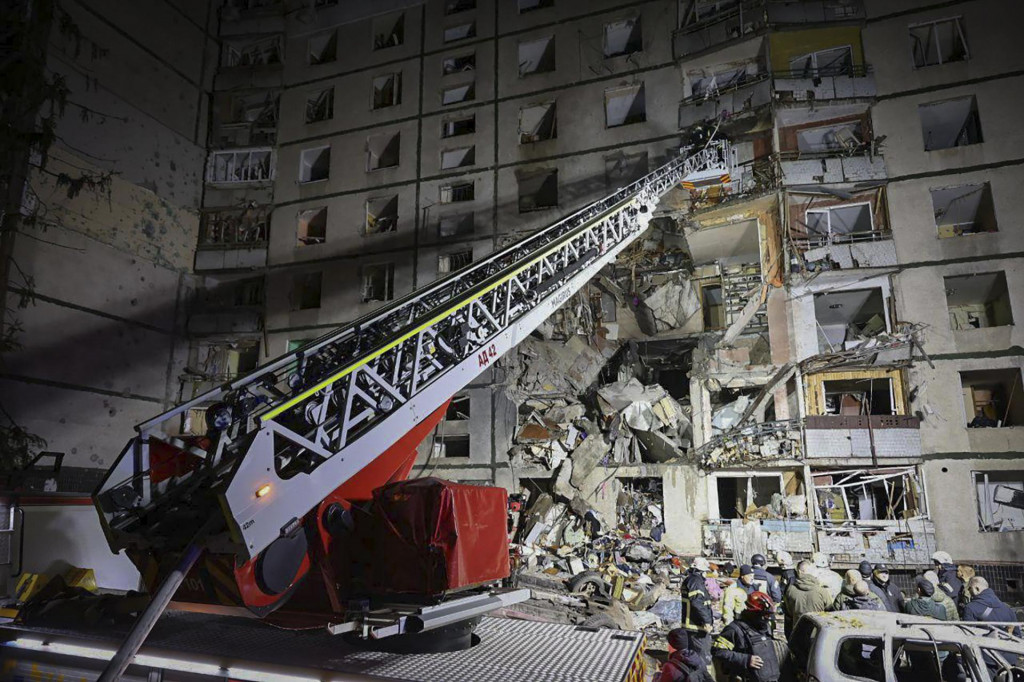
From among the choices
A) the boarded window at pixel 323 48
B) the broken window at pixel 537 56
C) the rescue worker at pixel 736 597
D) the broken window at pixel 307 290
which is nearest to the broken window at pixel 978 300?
the rescue worker at pixel 736 597

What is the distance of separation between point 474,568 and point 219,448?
220 cm

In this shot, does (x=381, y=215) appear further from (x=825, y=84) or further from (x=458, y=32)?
(x=825, y=84)

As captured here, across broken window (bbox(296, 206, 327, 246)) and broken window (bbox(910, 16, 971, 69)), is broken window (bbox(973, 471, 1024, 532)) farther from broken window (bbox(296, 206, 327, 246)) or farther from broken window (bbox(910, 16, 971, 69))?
broken window (bbox(296, 206, 327, 246))

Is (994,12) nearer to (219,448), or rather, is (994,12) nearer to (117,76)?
(219,448)

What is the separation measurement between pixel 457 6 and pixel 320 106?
7443mm

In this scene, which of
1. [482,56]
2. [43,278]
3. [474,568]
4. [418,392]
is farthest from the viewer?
[482,56]

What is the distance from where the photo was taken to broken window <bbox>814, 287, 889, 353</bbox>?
17.8 metres

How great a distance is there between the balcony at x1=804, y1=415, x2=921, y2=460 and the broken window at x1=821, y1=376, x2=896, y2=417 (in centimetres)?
142

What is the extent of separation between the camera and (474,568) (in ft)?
12.4

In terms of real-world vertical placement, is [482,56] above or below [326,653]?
above

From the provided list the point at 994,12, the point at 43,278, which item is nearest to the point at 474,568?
the point at 43,278

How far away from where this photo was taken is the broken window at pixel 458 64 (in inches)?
941

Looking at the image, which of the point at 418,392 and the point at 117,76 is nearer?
the point at 418,392

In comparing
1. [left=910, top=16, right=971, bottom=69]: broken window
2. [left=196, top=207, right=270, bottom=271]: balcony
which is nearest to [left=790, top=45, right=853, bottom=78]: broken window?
[left=910, top=16, right=971, bottom=69]: broken window
